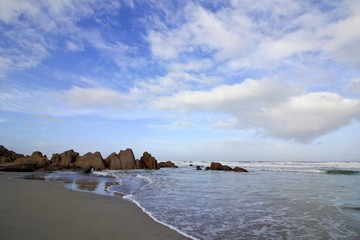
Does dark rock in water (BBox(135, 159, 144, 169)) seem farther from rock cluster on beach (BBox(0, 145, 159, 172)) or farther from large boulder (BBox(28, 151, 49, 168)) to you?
large boulder (BBox(28, 151, 49, 168))

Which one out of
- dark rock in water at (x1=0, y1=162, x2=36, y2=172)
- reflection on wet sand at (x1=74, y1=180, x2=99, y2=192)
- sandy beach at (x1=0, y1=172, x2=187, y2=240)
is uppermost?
dark rock in water at (x1=0, y1=162, x2=36, y2=172)

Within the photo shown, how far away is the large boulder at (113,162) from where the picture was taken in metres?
48.2

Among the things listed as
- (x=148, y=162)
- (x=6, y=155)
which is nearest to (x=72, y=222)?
(x=6, y=155)

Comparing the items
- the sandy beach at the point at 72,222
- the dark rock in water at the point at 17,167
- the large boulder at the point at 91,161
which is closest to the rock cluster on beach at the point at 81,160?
the large boulder at the point at 91,161

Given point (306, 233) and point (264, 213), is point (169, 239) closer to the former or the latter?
point (306, 233)

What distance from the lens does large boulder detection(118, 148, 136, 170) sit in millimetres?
49969

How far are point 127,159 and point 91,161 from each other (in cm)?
690

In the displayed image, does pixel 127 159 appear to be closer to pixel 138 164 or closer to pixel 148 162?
pixel 138 164

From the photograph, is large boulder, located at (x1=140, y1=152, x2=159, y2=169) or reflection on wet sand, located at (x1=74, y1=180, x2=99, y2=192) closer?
reflection on wet sand, located at (x1=74, y1=180, x2=99, y2=192)

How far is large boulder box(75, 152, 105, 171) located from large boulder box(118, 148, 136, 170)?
4154 millimetres

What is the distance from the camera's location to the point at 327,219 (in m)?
9.10

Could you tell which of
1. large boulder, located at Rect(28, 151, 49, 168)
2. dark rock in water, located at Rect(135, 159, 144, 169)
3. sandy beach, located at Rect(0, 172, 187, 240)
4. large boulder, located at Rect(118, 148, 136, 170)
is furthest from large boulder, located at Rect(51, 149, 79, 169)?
sandy beach, located at Rect(0, 172, 187, 240)

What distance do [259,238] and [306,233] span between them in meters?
1.48

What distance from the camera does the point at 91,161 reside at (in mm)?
45906
